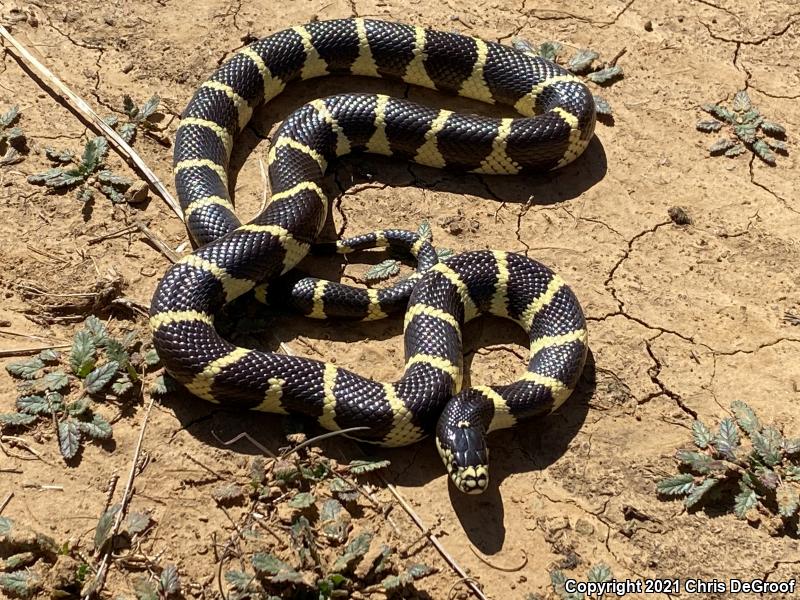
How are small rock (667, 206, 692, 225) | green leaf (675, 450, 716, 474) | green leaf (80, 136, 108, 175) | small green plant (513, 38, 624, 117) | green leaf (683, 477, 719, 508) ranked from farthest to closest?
1. small green plant (513, 38, 624, 117)
2. small rock (667, 206, 692, 225)
3. green leaf (80, 136, 108, 175)
4. green leaf (675, 450, 716, 474)
5. green leaf (683, 477, 719, 508)

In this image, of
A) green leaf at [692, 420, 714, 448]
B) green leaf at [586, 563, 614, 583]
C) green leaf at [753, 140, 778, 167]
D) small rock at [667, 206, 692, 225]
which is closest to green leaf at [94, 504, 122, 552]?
green leaf at [586, 563, 614, 583]

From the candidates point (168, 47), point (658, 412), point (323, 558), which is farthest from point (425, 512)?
point (168, 47)

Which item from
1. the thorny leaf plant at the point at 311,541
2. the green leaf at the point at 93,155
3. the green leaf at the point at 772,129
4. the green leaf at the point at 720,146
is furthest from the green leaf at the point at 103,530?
the green leaf at the point at 772,129

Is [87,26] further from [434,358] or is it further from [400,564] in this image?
[400,564]

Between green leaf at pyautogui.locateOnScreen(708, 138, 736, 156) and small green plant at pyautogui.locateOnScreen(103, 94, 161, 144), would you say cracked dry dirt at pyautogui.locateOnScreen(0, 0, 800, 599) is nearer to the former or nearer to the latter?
green leaf at pyautogui.locateOnScreen(708, 138, 736, 156)

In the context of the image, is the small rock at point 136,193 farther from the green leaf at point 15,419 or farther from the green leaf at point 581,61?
the green leaf at point 581,61

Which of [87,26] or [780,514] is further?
[87,26]
